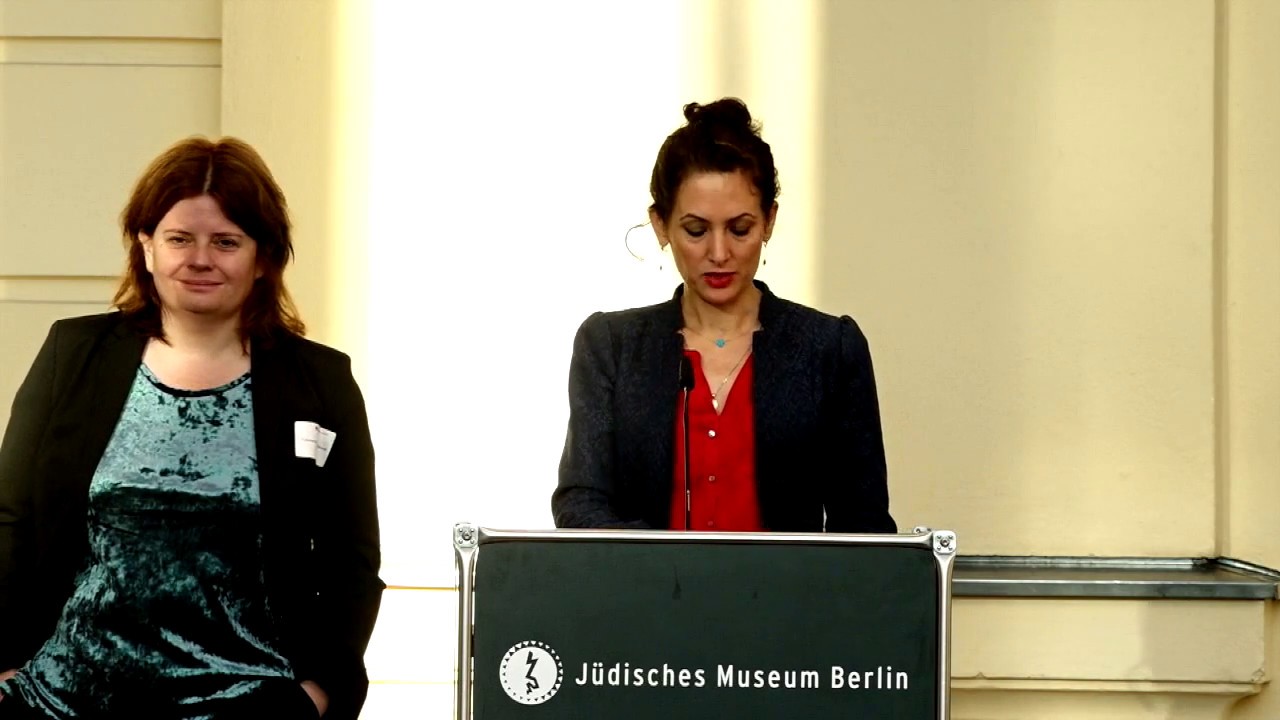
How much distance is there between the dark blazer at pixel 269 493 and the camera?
2734 millimetres

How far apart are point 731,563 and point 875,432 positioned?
1.98ft

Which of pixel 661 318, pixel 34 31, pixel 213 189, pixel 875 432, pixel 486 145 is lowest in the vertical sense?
pixel 875 432

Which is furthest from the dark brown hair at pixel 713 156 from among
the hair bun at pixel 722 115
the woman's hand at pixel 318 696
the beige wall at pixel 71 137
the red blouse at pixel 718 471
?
the beige wall at pixel 71 137

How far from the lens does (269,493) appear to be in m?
2.78

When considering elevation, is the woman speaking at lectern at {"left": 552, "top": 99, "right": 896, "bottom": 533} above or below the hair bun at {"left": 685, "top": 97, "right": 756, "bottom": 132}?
below

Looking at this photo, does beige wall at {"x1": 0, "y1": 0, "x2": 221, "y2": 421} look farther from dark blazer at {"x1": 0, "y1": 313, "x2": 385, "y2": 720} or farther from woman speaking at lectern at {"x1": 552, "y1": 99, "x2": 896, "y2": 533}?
woman speaking at lectern at {"x1": 552, "y1": 99, "x2": 896, "y2": 533}

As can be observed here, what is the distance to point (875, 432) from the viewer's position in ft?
9.42

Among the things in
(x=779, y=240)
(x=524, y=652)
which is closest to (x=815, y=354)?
(x=524, y=652)

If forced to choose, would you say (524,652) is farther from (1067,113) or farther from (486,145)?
(1067,113)

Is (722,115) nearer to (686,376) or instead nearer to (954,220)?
(686,376)

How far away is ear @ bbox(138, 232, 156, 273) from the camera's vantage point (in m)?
2.90

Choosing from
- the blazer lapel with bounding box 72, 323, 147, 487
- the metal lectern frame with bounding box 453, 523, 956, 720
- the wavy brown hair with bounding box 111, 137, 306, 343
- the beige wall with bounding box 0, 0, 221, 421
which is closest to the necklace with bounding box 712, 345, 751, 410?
the metal lectern frame with bounding box 453, 523, 956, 720

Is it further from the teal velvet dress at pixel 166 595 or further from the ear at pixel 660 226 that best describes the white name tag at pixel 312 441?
the ear at pixel 660 226

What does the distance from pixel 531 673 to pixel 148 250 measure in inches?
43.1
